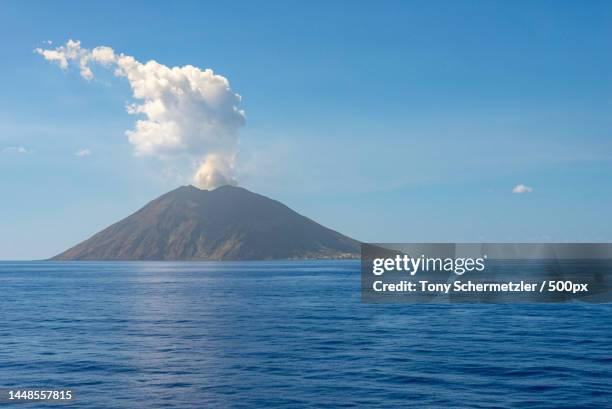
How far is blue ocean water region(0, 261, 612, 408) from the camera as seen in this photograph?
35.8 meters

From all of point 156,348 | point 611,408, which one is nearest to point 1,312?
point 156,348

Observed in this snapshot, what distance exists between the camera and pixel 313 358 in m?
47.6

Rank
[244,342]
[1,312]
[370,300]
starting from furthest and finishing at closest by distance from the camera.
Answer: [370,300], [1,312], [244,342]

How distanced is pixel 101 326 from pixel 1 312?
30.2 m

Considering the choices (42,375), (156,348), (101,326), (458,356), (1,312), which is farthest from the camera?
(1,312)

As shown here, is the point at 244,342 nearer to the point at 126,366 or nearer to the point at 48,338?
the point at 126,366

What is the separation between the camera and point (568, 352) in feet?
167

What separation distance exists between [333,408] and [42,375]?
23.8 metres

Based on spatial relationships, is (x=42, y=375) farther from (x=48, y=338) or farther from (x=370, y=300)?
(x=370, y=300)

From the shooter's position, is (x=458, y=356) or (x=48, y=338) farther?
(x=48, y=338)

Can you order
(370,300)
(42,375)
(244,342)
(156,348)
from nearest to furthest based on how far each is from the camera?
(42,375) < (156,348) < (244,342) < (370,300)

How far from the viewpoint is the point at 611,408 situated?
32781mm

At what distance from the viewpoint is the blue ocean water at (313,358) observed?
3578cm

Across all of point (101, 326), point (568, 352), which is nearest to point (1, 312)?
point (101, 326)
